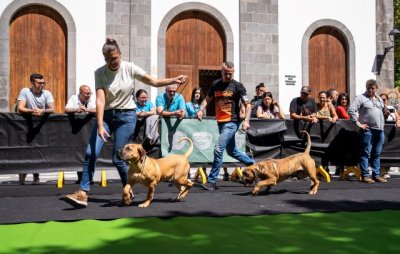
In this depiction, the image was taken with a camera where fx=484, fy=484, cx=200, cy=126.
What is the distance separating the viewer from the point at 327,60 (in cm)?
1775

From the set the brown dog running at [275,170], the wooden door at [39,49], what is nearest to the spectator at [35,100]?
the brown dog running at [275,170]

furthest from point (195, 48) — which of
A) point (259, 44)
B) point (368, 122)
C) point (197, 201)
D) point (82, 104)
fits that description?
point (197, 201)

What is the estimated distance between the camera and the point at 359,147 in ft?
36.0

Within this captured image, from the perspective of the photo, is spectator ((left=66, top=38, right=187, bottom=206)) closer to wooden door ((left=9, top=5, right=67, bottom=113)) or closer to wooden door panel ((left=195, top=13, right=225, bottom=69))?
wooden door ((left=9, top=5, right=67, bottom=113))

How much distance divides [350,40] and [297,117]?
8.33 meters

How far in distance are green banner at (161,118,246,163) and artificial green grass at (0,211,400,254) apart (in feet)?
14.8

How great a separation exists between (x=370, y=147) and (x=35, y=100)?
6.88 m

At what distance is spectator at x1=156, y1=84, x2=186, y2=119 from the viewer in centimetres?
997

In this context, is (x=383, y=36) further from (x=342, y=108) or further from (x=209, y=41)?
(x=342, y=108)

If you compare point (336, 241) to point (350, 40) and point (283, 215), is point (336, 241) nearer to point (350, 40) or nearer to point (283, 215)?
point (283, 215)

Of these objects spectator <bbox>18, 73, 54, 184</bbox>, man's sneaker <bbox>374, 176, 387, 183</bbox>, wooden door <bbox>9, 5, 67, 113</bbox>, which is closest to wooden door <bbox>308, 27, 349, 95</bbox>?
man's sneaker <bbox>374, 176, 387, 183</bbox>

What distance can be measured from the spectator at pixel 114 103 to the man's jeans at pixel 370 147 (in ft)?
17.4

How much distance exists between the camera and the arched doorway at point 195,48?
1611cm

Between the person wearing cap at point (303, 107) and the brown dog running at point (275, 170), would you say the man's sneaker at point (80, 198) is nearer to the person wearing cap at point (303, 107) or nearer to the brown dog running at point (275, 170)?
the brown dog running at point (275, 170)
